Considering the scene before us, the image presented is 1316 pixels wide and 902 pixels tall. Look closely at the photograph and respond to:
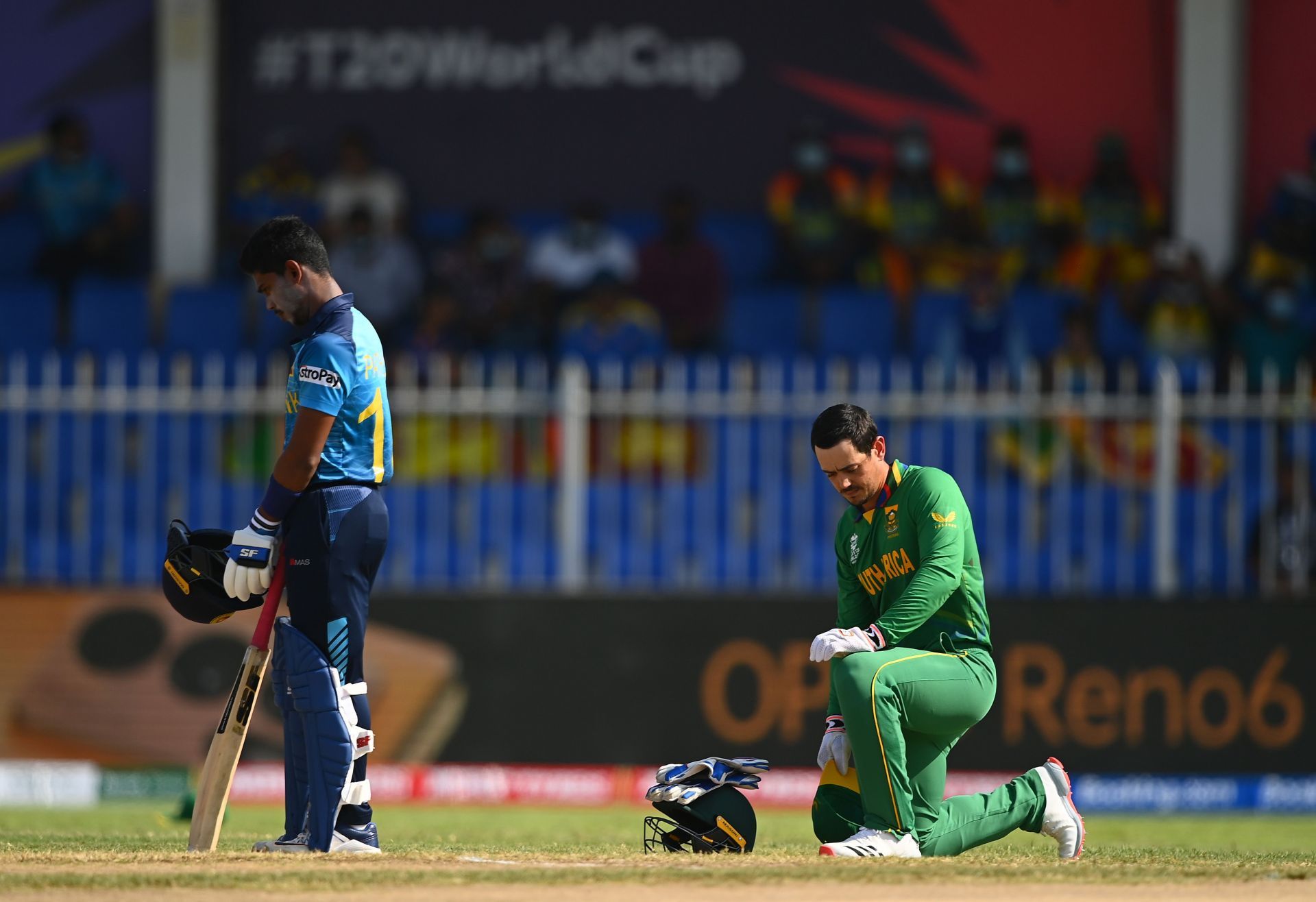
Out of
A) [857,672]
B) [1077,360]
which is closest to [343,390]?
[857,672]

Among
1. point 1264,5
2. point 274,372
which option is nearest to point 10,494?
point 274,372

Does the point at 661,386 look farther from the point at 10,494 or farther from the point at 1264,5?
the point at 1264,5

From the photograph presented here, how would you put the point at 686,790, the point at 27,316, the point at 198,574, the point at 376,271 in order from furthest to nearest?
the point at 27,316, the point at 376,271, the point at 686,790, the point at 198,574

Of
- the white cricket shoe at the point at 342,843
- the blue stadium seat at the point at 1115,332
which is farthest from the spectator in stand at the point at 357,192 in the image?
the white cricket shoe at the point at 342,843

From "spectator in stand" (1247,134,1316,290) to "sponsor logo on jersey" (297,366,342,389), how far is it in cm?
1026

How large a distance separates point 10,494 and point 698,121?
7.39 m

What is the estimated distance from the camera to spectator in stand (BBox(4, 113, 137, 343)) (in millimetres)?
16781

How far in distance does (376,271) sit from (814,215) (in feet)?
12.4

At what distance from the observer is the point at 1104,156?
16.1 metres

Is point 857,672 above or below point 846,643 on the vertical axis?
below

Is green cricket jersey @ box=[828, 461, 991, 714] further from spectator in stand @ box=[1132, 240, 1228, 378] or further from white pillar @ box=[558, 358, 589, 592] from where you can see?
spectator in stand @ box=[1132, 240, 1228, 378]

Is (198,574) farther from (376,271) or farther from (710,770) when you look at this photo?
(376,271)

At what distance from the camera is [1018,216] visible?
1608 cm

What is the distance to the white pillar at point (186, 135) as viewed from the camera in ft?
57.2
